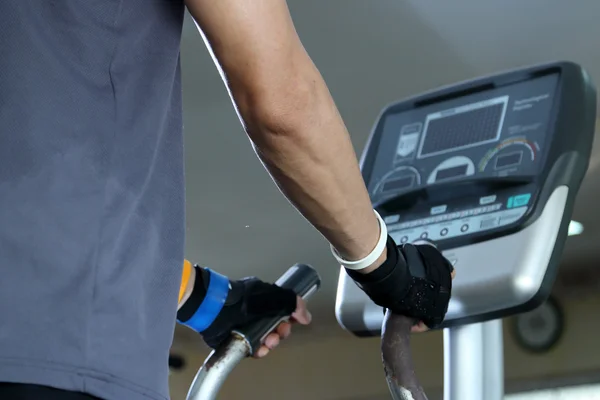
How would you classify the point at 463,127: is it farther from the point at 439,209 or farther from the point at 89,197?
the point at 89,197

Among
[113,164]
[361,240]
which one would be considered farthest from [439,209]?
[113,164]

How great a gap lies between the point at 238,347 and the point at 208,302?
8 cm

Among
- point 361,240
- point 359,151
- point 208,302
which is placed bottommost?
point 359,151

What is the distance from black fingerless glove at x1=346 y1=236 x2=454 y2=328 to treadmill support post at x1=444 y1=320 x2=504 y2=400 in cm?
19

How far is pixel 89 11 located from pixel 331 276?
5.49 m

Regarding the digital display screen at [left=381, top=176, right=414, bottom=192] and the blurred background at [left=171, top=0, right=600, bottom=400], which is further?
the blurred background at [left=171, top=0, right=600, bottom=400]

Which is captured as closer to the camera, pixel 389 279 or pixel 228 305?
pixel 389 279

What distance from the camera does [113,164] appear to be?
2.58ft

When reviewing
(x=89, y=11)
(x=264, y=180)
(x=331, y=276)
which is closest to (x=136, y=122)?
(x=89, y=11)

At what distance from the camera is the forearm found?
86 centimetres

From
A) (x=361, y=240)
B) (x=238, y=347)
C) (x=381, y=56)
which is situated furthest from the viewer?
(x=381, y=56)

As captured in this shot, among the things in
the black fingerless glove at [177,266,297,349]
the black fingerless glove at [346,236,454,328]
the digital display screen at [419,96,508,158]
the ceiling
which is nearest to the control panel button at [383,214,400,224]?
the digital display screen at [419,96,508,158]

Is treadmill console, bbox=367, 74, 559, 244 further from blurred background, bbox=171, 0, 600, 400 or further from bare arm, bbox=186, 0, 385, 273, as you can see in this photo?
bare arm, bbox=186, 0, 385, 273

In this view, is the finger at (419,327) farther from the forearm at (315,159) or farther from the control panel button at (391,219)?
the control panel button at (391,219)
